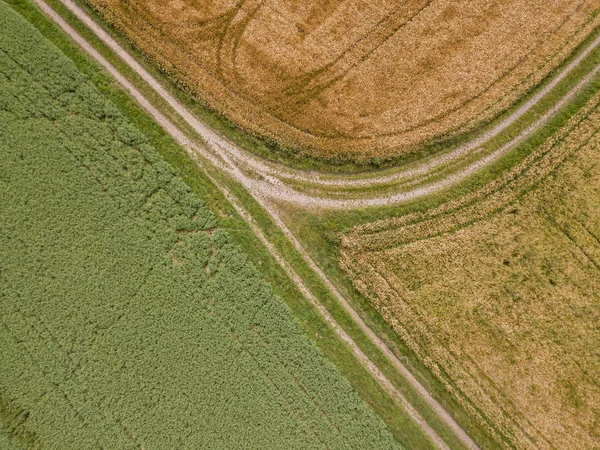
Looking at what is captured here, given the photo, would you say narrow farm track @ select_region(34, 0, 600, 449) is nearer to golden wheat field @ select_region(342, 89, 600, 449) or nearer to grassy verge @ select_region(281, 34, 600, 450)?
grassy verge @ select_region(281, 34, 600, 450)

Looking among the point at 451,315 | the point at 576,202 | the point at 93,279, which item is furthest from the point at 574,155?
the point at 93,279

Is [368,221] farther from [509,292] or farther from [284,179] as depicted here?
[509,292]

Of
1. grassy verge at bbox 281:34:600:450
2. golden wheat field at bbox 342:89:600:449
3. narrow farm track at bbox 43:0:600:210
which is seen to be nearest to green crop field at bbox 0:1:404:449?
narrow farm track at bbox 43:0:600:210

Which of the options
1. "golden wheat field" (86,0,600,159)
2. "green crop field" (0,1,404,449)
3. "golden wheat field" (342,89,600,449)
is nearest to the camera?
"green crop field" (0,1,404,449)

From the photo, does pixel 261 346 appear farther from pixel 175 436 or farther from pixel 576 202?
pixel 576 202

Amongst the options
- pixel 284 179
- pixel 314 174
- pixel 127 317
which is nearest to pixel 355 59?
pixel 314 174

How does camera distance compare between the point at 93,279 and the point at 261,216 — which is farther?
the point at 261,216

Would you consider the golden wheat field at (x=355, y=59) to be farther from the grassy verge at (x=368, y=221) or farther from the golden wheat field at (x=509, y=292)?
the golden wheat field at (x=509, y=292)
